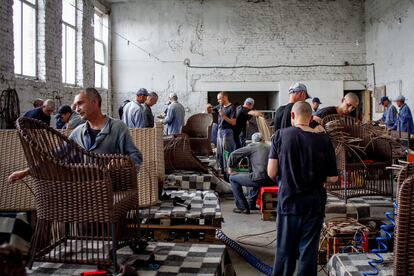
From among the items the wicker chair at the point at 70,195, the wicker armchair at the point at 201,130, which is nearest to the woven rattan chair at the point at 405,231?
the wicker chair at the point at 70,195

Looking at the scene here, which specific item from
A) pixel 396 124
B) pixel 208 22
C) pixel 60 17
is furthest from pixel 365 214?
pixel 208 22

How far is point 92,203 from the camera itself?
7.28 ft

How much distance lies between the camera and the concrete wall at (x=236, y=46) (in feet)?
45.1

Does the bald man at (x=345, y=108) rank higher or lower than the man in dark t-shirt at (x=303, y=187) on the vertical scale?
higher

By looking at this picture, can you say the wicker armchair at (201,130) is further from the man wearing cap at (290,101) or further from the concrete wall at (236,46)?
the concrete wall at (236,46)

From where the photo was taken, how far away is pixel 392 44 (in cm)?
1195

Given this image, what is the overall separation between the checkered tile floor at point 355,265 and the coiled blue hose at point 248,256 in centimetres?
135

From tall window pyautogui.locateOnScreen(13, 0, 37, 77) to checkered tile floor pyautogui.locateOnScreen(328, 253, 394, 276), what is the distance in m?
7.63

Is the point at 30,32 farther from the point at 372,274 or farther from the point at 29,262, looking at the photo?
the point at 372,274

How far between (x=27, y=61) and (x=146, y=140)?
5.89m

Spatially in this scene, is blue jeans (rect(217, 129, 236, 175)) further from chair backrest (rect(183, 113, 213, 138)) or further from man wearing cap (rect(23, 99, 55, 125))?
man wearing cap (rect(23, 99, 55, 125))

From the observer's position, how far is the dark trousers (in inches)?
118

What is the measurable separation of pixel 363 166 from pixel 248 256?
1.37 meters

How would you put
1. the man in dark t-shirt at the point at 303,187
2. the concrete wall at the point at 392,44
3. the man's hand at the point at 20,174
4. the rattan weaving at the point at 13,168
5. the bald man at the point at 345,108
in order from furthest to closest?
the concrete wall at the point at 392,44, the bald man at the point at 345,108, the rattan weaving at the point at 13,168, the man in dark t-shirt at the point at 303,187, the man's hand at the point at 20,174
